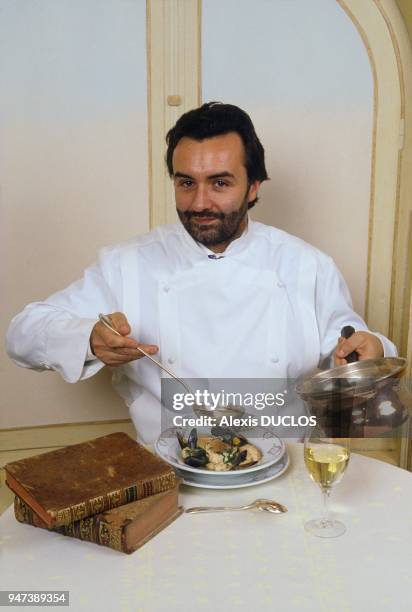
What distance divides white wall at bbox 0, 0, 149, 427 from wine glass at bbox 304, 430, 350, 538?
1.57 metres

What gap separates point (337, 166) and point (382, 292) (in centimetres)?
51

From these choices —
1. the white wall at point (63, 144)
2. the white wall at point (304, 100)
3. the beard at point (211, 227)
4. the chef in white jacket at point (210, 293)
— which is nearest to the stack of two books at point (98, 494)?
the chef in white jacket at point (210, 293)

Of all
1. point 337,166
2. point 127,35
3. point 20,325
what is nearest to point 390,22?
point 337,166

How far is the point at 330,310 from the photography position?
6.15ft

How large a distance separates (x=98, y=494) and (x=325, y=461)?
32 cm

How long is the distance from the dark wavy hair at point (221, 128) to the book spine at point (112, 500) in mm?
1057

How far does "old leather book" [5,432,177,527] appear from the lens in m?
0.93

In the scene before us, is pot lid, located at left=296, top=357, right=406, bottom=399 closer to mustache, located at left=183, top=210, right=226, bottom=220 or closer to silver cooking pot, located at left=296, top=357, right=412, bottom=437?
silver cooking pot, located at left=296, top=357, right=412, bottom=437

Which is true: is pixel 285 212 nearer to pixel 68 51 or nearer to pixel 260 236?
pixel 260 236

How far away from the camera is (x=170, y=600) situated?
833mm

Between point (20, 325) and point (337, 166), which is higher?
point (337, 166)

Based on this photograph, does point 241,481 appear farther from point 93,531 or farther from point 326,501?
point 93,531

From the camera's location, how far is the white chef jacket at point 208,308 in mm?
1775

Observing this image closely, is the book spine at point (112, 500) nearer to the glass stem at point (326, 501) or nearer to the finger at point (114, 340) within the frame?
the glass stem at point (326, 501)
